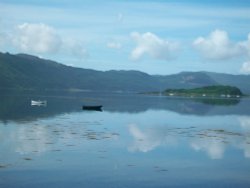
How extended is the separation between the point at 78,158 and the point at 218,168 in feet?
39.4

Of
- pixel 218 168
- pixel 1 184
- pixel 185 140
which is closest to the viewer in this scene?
pixel 1 184

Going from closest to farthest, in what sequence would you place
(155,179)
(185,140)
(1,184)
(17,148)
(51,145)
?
(1,184), (155,179), (17,148), (51,145), (185,140)

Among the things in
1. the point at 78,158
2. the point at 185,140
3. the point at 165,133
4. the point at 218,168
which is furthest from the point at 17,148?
the point at 165,133

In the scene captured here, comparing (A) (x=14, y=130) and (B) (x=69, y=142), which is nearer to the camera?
(B) (x=69, y=142)

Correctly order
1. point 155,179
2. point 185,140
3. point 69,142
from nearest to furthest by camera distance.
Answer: point 155,179 < point 69,142 < point 185,140

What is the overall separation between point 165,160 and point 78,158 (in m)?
7.80

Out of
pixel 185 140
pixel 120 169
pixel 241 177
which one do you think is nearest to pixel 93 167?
pixel 120 169

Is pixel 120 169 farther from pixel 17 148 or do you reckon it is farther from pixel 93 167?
pixel 17 148

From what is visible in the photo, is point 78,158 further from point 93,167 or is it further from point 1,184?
point 1,184

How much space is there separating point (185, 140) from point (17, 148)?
22.1m

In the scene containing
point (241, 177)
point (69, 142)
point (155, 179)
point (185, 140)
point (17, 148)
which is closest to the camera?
point (155, 179)

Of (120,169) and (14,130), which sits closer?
(120,169)

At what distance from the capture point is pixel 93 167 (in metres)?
34.9

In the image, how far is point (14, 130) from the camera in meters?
57.1
